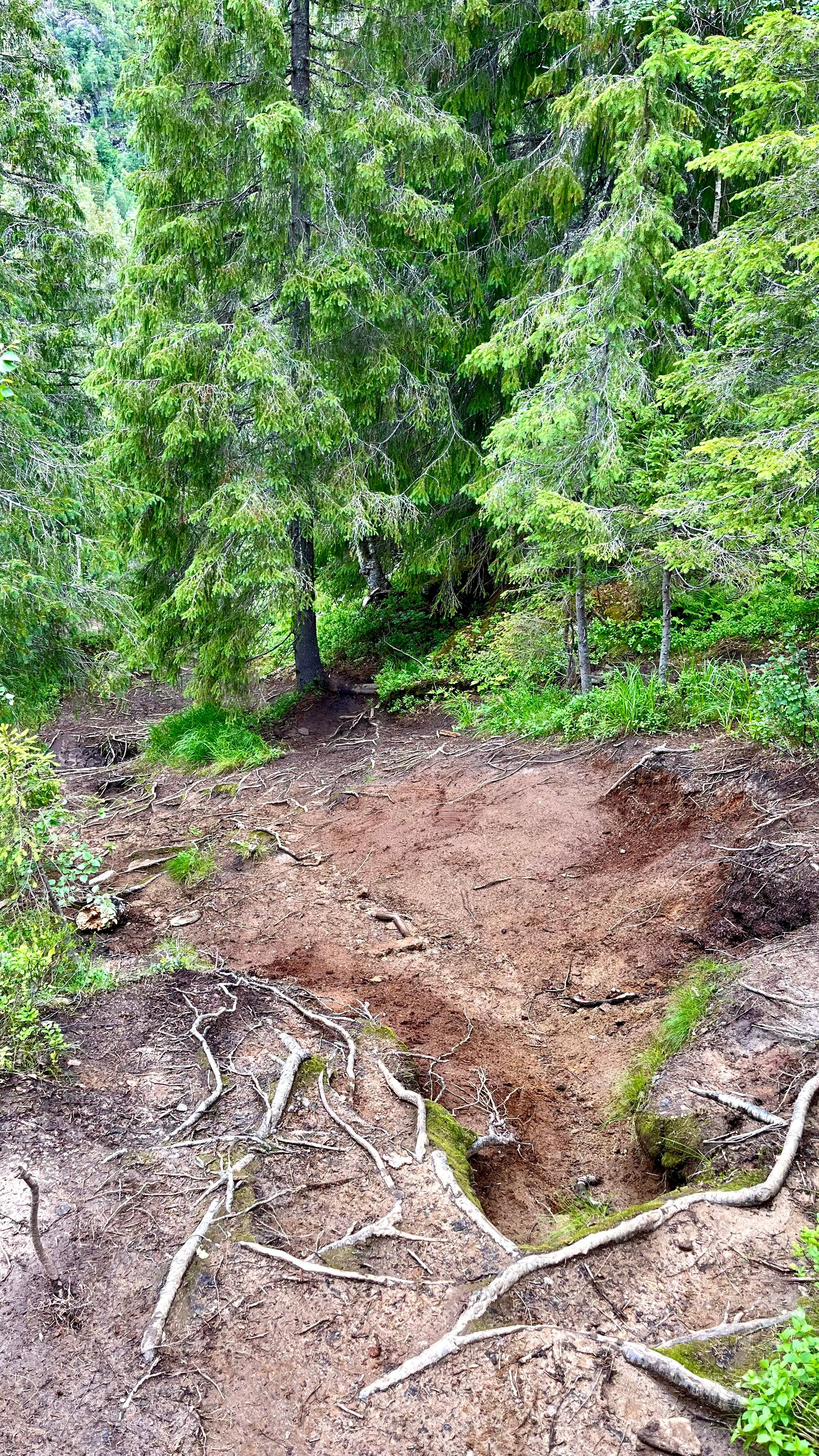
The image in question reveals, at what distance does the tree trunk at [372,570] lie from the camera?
13.2 m

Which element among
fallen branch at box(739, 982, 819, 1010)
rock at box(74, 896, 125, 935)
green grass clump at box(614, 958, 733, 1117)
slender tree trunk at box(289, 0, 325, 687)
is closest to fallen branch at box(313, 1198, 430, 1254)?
green grass clump at box(614, 958, 733, 1117)

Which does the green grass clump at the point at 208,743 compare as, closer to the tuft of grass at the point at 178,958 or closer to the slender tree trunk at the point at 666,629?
the tuft of grass at the point at 178,958

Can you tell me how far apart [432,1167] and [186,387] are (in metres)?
8.14

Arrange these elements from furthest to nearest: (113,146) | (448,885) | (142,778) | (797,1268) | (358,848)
Result: 1. (113,146)
2. (142,778)
3. (358,848)
4. (448,885)
5. (797,1268)

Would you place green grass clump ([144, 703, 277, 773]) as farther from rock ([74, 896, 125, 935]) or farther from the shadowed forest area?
rock ([74, 896, 125, 935])

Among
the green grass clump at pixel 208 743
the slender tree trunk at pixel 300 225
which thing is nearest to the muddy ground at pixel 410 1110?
the green grass clump at pixel 208 743

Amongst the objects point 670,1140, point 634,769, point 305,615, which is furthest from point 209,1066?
point 305,615

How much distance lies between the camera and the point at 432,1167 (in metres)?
3.44

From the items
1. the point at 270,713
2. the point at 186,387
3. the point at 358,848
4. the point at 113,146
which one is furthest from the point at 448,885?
the point at 113,146

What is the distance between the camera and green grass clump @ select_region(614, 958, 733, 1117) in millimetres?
4105

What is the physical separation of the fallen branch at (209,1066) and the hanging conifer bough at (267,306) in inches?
208

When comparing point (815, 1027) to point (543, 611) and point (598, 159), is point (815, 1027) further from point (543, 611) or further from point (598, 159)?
point (598, 159)

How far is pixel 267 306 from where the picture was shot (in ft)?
31.8

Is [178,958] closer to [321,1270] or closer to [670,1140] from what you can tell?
[321,1270]
